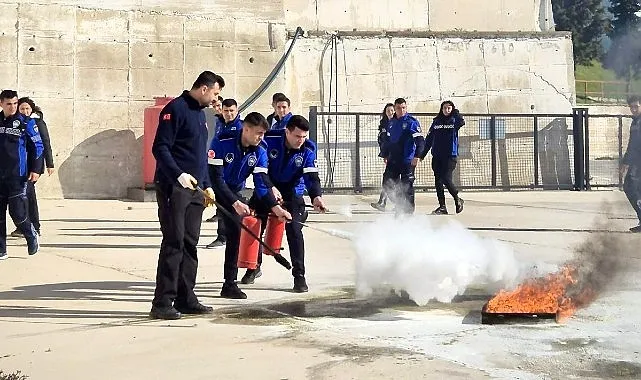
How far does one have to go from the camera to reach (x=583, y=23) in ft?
55.1

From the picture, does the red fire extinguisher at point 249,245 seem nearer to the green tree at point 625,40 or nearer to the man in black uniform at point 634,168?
the green tree at point 625,40

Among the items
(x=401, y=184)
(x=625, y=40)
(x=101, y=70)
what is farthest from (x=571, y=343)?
(x=101, y=70)

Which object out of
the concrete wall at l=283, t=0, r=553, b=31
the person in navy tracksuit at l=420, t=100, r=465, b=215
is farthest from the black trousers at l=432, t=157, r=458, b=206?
the concrete wall at l=283, t=0, r=553, b=31

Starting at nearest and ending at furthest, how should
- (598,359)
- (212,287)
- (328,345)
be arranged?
1. (598,359)
2. (328,345)
3. (212,287)

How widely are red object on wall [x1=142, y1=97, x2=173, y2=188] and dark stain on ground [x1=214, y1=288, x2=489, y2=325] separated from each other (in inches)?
409

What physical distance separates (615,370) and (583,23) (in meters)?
12.4

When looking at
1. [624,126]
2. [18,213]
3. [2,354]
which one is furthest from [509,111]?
[2,354]

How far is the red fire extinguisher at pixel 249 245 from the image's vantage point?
833 cm

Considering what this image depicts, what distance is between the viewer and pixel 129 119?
18531mm

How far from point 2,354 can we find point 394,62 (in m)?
16.6

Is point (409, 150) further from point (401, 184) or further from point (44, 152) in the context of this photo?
point (44, 152)

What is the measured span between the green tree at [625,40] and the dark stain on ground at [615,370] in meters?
4.26

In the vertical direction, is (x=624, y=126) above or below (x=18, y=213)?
above

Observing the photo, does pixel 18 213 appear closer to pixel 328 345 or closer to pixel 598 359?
pixel 328 345
